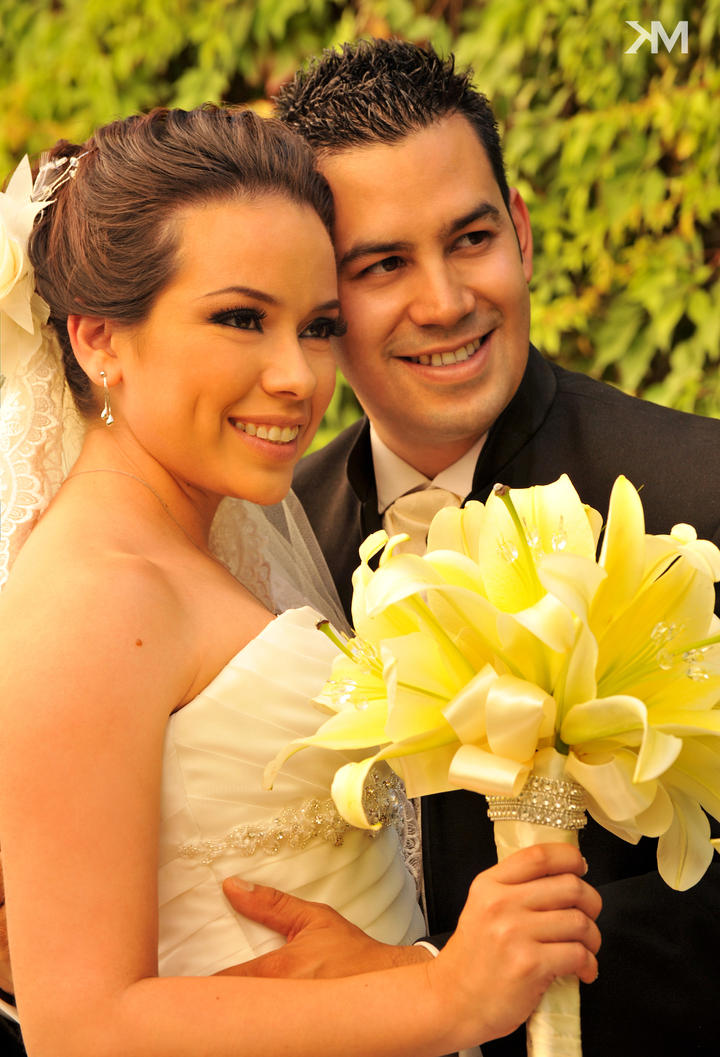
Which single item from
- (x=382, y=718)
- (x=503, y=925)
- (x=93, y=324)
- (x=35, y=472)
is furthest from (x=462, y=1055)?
(x=93, y=324)

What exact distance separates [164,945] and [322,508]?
1704 mm

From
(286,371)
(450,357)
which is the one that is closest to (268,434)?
(286,371)

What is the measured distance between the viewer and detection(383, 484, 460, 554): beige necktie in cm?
334

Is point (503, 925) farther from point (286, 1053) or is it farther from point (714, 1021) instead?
point (714, 1021)

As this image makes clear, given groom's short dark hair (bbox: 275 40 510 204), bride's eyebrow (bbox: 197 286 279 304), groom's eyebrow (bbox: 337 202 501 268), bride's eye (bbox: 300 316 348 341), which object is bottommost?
bride's eye (bbox: 300 316 348 341)

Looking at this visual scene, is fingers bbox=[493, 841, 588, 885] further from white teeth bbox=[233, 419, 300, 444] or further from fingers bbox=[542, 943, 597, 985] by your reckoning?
white teeth bbox=[233, 419, 300, 444]

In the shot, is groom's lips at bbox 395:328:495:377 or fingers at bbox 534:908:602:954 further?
groom's lips at bbox 395:328:495:377

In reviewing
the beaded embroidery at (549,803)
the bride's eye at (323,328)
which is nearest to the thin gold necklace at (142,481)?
the bride's eye at (323,328)

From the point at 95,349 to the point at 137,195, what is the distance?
32 centimetres

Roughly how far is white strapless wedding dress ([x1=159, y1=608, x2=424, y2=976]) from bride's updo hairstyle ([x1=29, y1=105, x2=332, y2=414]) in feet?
2.39

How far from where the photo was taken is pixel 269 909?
7.22 ft

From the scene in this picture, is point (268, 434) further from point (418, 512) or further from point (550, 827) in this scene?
point (550, 827)

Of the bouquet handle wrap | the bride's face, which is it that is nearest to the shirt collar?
the bride's face

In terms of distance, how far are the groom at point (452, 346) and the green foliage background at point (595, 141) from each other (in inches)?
51.1
